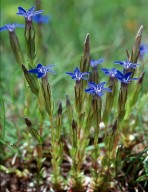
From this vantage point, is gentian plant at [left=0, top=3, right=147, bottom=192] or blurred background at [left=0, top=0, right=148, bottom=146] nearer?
gentian plant at [left=0, top=3, right=147, bottom=192]

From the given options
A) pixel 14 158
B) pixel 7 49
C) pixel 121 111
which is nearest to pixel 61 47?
pixel 7 49

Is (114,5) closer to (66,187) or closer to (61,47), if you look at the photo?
(61,47)

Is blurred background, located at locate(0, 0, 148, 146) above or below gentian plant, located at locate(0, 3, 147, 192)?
above

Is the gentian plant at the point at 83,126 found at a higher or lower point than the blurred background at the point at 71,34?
lower

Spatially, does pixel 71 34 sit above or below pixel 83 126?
above

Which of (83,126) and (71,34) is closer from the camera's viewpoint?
(83,126)

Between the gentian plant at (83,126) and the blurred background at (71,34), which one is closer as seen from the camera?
the gentian plant at (83,126)
